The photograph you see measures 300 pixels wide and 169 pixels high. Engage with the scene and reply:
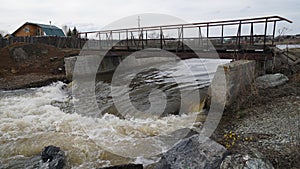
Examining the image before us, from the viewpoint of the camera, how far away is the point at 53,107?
1082 centimetres

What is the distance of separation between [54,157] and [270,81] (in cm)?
899

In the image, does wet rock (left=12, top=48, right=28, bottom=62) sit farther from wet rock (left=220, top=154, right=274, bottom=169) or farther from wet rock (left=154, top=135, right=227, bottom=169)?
wet rock (left=220, top=154, right=274, bottom=169)

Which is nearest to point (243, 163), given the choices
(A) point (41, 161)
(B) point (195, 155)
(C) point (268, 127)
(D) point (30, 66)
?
(B) point (195, 155)

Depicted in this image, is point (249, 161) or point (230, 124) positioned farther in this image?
point (230, 124)

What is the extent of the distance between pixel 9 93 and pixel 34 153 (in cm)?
993

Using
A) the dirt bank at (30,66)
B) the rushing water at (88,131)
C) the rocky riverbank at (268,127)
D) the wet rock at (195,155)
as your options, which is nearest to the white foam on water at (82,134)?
the rushing water at (88,131)

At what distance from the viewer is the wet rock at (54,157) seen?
5.45 meters

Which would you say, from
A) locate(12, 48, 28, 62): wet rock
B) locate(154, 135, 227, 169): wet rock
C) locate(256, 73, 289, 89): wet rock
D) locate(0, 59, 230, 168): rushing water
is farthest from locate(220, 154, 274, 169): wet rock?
locate(12, 48, 28, 62): wet rock

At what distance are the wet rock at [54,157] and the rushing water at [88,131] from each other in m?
0.23

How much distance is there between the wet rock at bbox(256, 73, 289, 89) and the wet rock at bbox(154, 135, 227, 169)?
19.2ft

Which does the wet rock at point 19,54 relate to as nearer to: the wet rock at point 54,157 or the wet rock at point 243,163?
the wet rock at point 54,157

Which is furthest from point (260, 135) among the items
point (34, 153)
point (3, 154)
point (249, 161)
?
point (3, 154)

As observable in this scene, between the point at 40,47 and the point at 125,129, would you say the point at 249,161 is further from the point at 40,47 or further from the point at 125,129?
the point at 40,47

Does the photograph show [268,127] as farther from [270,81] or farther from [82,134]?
[82,134]
